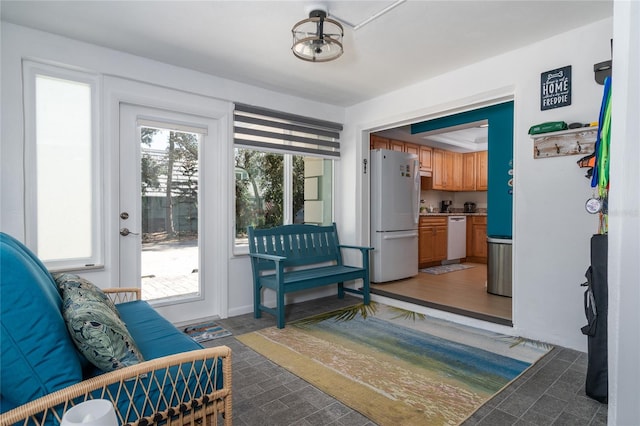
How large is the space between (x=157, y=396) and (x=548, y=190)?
9.60 feet

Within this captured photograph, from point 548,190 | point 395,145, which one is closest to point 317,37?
point 548,190

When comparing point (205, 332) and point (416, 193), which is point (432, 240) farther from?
point (205, 332)

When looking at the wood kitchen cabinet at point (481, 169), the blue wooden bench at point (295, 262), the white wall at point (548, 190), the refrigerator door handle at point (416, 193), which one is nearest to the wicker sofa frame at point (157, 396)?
the blue wooden bench at point (295, 262)

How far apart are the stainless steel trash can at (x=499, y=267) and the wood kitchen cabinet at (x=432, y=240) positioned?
5.56 feet

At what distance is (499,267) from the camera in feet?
13.4

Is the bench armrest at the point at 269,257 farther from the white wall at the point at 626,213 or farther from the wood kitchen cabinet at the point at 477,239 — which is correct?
the wood kitchen cabinet at the point at 477,239

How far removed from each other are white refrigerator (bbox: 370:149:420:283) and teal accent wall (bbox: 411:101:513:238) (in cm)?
98

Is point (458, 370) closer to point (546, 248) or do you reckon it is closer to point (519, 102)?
point (546, 248)

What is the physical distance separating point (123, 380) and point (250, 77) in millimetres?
2983

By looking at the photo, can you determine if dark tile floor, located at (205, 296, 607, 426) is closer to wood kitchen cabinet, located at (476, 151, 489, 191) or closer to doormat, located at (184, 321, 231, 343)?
doormat, located at (184, 321, 231, 343)

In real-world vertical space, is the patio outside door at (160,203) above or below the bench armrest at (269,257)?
above

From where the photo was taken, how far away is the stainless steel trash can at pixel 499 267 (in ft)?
13.1

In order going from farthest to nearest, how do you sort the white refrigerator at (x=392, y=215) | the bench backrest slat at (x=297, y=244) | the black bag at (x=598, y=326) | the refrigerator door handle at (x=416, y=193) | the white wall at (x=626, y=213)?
the refrigerator door handle at (x=416, y=193)
the white refrigerator at (x=392, y=215)
the bench backrest slat at (x=297, y=244)
the black bag at (x=598, y=326)
the white wall at (x=626, y=213)

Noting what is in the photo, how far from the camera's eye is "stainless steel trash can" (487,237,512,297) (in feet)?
13.1
